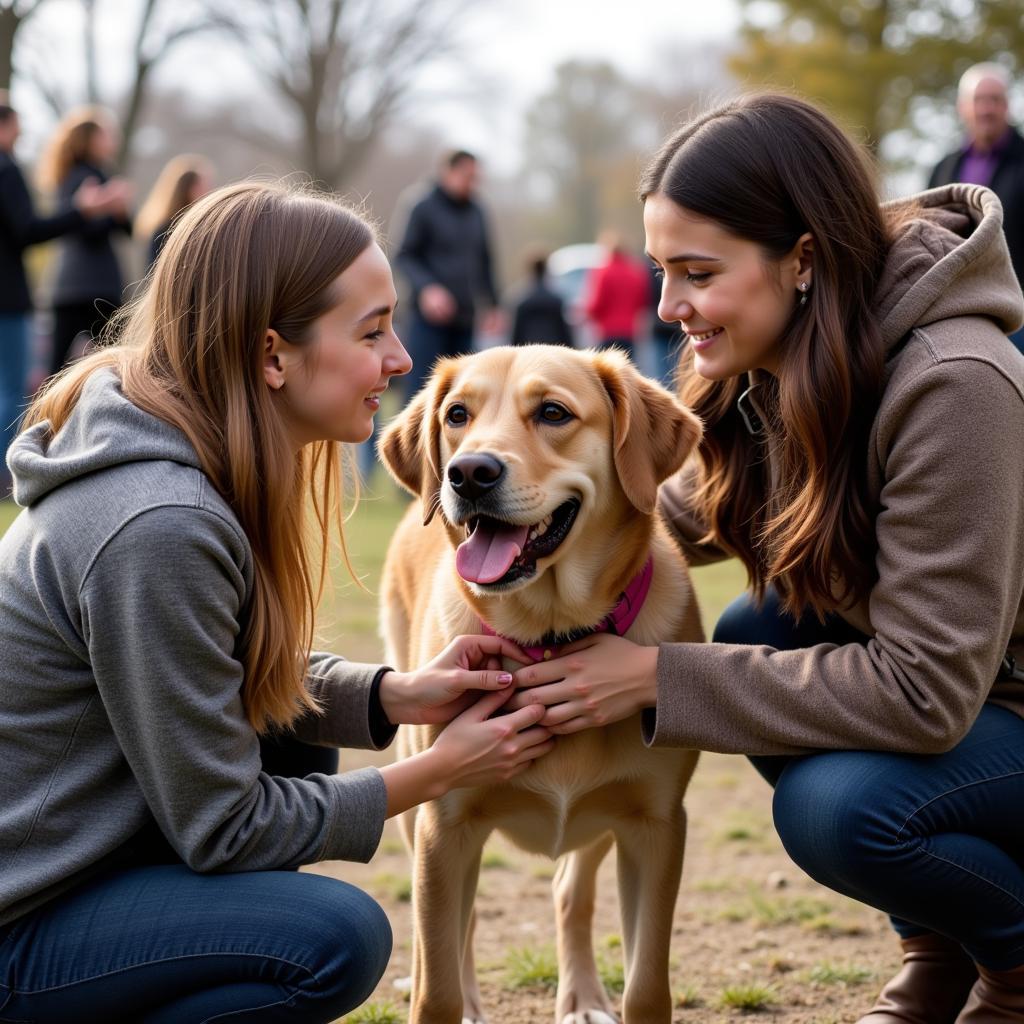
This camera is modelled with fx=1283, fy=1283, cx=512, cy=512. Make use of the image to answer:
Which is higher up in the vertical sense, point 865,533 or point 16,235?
point 865,533

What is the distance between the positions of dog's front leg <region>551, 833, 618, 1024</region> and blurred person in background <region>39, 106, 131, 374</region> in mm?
6813

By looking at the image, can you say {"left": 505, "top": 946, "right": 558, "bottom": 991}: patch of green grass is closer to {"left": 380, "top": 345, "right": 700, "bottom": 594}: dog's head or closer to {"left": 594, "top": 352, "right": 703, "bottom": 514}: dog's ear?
{"left": 380, "top": 345, "right": 700, "bottom": 594}: dog's head

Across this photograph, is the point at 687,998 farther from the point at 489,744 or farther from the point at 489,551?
the point at 489,551

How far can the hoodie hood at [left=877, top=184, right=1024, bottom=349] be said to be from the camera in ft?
8.73

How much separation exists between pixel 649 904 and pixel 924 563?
1021mm

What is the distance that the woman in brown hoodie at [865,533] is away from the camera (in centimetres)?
256

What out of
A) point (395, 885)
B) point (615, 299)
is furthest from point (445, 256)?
point (395, 885)

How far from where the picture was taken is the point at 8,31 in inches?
829

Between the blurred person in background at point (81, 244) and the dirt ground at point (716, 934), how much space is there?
595 centimetres

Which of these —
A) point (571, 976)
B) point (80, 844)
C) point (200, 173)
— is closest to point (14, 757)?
point (80, 844)

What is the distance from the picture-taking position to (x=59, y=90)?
26.8 metres

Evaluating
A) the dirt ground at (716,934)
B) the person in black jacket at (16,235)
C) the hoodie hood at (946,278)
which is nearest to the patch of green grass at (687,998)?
the dirt ground at (716,934)

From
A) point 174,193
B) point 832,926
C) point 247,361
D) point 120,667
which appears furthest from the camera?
point 174,193

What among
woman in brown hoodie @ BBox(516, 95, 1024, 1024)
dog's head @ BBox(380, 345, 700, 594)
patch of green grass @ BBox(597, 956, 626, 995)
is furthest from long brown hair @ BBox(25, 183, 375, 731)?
patch of green grass @ BBox(597, 956, 626, 995)
